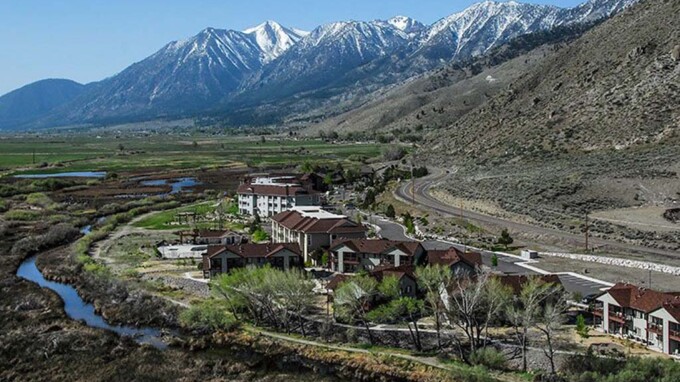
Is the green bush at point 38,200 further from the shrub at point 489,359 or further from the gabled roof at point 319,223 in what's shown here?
the shrub at point 489,359

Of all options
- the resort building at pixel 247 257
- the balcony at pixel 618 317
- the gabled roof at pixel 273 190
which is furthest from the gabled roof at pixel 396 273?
the gabled roof at pixel 273 190

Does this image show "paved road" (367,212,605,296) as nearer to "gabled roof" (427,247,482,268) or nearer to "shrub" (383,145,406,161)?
"gabled roof" (427,247,482,268)

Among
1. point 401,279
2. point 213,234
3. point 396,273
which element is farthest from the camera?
point 213,234

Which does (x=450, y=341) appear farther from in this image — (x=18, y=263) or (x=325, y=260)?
(x=18, y=263)

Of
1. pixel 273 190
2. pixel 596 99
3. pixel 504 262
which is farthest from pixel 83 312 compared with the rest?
pixel 596 99

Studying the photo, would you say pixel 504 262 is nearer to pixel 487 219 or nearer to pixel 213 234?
pixel 487 219

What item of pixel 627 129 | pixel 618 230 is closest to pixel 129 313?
pixel 618 230
